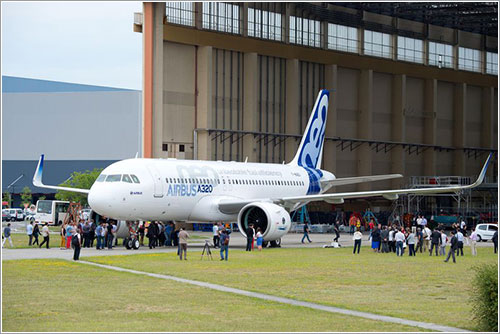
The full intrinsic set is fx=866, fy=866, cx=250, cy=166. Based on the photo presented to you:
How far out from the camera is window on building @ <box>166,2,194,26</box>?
65250mm

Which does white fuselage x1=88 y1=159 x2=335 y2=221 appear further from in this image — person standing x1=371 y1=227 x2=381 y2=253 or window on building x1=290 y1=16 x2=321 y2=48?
window on building x1=290 y1=16 x2=321 y2=48

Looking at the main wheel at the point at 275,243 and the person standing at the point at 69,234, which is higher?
the person standing at the point at 69,234

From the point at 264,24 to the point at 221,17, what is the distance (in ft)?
15.4

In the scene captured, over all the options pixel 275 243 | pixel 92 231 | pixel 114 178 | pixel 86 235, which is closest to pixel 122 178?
pixel 114 178

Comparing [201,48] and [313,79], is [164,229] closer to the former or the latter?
[201,48]

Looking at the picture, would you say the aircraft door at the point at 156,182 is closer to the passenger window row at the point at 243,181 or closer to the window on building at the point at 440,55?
the passenger window row at the point at 243,181

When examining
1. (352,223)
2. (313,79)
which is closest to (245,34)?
(313,79)

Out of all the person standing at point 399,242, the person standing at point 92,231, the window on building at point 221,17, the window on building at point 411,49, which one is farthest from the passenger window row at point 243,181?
the window on building at point 411,49

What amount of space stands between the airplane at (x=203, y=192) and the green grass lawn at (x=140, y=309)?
12.6 metres

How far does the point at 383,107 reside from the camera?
8388 centimetres

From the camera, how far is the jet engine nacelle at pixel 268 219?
41219mm

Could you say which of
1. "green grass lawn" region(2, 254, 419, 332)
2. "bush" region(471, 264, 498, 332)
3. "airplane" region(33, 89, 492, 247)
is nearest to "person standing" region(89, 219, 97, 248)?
"airplane" region(33, 89, 492, 247)

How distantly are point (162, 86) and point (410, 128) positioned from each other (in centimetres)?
3159

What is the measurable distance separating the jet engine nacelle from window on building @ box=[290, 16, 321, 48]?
1330 inches
